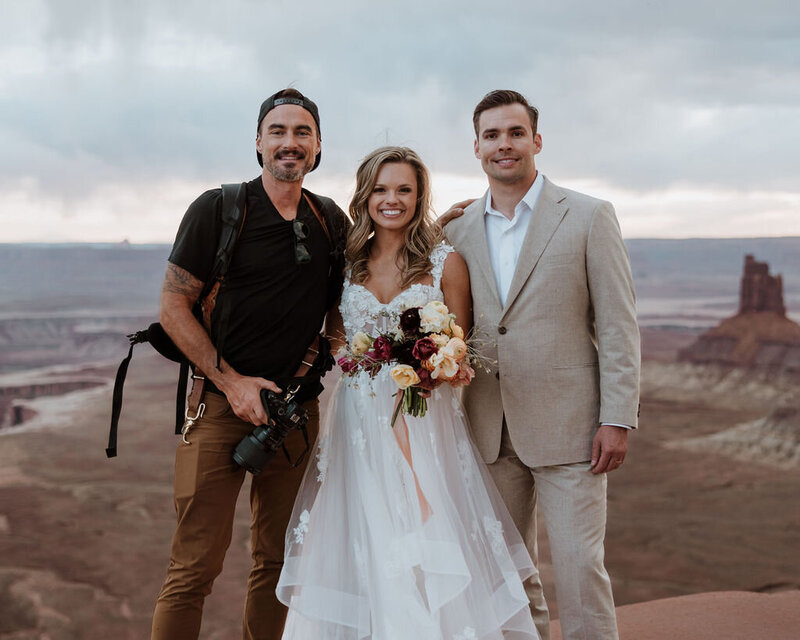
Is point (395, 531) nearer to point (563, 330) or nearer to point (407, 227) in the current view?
point (563, 330)

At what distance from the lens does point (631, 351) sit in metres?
2.86

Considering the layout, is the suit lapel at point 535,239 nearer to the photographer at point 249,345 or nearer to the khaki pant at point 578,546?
the khaki pant at point 578,546

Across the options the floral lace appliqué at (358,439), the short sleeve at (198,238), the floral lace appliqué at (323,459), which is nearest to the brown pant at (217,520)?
the floral lace appliqué at (323,459)

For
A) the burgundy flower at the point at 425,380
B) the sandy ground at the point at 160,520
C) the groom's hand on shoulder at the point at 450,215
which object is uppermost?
the groom's hand on shoulder at the point at 450,215

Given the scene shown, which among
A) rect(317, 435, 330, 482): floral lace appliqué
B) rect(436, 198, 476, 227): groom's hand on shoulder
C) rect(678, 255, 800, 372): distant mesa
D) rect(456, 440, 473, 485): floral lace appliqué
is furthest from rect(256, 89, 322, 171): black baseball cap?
rect(678, 255, 800, 372): distant mesa

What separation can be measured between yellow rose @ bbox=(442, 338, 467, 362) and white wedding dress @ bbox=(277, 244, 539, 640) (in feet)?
0.89

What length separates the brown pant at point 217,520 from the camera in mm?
2959

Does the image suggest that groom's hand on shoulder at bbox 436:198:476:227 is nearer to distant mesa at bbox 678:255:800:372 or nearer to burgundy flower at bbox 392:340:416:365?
burgundy flower at bbox 392:340:416:365

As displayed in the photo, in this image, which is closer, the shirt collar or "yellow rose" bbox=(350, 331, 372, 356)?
"yellow rose" bbox=(350, 331, 372, 356)

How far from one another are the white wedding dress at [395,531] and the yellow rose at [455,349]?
271 mm

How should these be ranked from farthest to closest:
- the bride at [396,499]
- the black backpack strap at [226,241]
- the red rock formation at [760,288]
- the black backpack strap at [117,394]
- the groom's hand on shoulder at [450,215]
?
the red rock formation at [760,288]
the groom's hand on shoulder at [450,215]
the black backpack strap at [117,394]
the black backpack strap at [226,241]
the bride at [396,499]

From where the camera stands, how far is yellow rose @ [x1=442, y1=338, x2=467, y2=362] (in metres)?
2.55

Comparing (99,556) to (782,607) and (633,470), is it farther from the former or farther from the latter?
(633,470)

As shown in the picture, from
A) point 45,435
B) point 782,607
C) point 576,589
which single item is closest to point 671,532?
point 782,607
